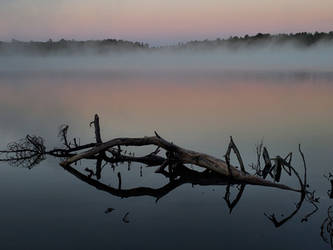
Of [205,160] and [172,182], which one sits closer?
[205,160]

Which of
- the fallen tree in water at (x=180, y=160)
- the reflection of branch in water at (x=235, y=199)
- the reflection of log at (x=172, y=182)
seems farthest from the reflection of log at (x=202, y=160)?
the reflection of log at (x=172, y=182)

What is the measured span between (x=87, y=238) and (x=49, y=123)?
60.3 ft

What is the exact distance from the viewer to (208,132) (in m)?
21.0

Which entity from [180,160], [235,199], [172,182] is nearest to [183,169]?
[172,182]

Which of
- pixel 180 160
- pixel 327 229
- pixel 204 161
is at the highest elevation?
pixel 204 161

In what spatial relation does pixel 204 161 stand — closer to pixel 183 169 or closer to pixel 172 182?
pixel 172 182

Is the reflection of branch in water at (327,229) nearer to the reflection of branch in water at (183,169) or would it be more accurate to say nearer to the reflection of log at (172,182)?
the reflection of branch in water at (183,169)

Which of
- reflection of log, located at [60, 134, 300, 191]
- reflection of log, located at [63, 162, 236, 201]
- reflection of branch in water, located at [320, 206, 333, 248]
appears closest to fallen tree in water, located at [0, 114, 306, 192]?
reflection of log, located at [60, 134, 300, 191]

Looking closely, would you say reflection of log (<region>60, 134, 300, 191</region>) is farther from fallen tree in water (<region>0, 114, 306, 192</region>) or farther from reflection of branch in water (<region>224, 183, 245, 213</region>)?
reflection of branch in water (<region>224, 183, 245, 213</region>)

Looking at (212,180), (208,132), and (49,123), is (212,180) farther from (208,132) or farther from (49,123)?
(49,123)

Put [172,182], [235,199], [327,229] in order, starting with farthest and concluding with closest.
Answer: [172,182]
[235,199]
[327,229]

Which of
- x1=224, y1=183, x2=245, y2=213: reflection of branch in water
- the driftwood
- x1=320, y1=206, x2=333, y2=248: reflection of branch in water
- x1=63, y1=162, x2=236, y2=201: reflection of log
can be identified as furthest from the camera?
x1=63, y1=162, x2=236, y2=201: reflection of log

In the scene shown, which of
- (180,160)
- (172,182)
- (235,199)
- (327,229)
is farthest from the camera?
(172,182)

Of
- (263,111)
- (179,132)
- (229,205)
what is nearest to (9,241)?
(229,205)
